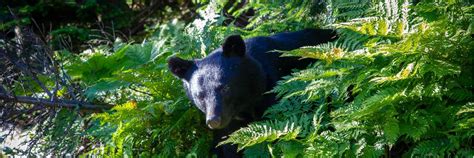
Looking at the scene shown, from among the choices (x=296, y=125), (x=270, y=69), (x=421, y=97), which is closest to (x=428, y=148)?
(x=421, y=97)

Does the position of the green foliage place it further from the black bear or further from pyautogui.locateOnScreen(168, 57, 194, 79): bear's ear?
pyautogui.locateOnScreen(168, 57, 194, 79): bear's ear

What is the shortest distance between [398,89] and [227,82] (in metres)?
1.35

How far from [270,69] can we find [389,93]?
149 centimetres

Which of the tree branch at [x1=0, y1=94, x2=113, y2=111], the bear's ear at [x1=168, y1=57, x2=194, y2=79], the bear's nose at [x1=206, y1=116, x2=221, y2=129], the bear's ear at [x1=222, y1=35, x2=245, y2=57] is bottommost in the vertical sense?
the bear's nose at [x1=206, y1=116, x2=221, y2=129]

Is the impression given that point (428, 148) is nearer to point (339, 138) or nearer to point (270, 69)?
point (339, 138)

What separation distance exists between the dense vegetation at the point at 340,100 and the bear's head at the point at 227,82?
0.75ft

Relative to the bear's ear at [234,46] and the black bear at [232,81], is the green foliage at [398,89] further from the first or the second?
the bear's ear at [234,46]

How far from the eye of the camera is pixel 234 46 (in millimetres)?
5293

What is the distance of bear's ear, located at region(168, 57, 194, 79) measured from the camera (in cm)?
549

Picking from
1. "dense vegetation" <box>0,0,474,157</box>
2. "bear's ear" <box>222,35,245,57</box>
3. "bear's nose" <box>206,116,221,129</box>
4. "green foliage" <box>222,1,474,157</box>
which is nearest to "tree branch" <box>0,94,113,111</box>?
"dense vegetation" <box>0,0,474,157</box>

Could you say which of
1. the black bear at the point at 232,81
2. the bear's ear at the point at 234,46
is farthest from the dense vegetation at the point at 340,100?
the bear's ear at the point at 234,46

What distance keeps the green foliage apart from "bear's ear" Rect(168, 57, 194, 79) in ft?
3.24

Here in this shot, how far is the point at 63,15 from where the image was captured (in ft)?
37.1

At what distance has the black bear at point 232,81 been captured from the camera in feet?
16.8
